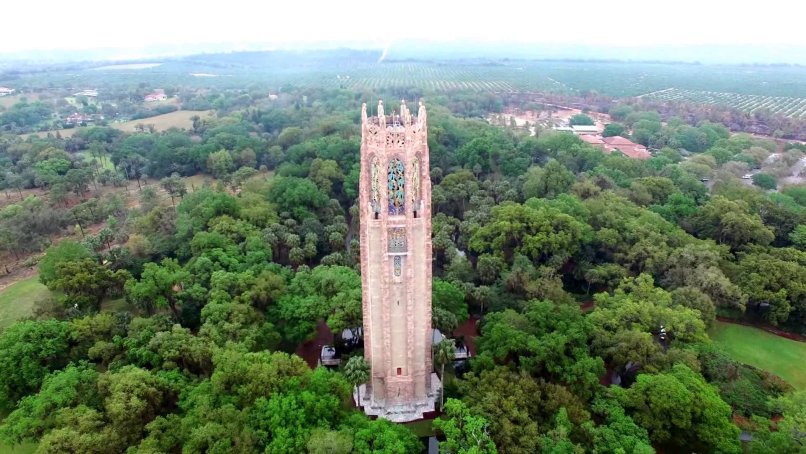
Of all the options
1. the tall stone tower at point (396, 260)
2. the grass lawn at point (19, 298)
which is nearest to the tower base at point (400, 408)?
the tall stone tower at point (396, 260)

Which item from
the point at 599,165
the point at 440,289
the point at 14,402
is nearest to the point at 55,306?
the point at 14,402

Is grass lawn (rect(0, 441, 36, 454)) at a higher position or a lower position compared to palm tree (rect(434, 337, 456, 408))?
lower

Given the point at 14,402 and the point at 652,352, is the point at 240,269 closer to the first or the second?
the point at 14,402

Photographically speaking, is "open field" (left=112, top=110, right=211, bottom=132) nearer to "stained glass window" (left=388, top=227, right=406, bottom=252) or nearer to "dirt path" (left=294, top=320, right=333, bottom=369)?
"dirt path" (left=294, top=320, right=333, bottom=369)

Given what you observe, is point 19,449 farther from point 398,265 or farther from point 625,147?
point 625,147

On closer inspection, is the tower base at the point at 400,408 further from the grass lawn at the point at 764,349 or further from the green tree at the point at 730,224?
the green tree at the point at 730,224

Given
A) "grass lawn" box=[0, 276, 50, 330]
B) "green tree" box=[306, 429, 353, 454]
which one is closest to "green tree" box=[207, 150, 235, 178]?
"grass lawn" box=[0, 276, 50, 330]
